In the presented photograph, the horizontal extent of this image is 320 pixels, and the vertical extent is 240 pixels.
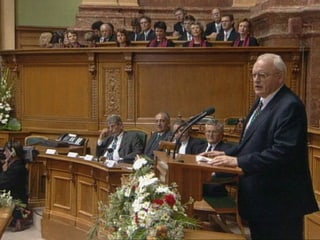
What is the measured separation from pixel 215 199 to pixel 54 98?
15.3ft

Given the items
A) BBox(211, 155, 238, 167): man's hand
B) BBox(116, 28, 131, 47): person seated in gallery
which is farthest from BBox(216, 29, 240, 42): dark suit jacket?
BBox(211, 155, 238, 167): man's hand

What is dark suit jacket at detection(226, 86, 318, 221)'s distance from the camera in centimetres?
294

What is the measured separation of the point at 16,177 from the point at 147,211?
14.9 feet

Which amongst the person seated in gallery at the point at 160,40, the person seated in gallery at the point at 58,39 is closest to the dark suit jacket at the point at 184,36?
the person seated in gallery at the point at 160,40

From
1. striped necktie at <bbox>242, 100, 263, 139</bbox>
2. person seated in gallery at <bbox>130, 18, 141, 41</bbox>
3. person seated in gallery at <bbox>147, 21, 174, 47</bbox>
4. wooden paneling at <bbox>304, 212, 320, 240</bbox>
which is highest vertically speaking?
person seated in gallery at <bbox>130, 18, 141, 41</bbox>

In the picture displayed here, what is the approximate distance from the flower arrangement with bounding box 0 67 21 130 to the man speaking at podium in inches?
239

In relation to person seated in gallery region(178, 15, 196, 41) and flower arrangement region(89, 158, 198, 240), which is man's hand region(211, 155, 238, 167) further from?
person seated in gallery region(178, 15, 196, 41)

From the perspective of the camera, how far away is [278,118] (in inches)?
118

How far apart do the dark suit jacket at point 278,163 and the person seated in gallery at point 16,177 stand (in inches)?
175

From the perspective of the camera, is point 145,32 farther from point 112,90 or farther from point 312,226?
point 312,226

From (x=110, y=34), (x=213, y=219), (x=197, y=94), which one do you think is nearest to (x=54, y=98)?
(x=110, y=34)

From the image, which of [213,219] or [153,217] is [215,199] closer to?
[213,219]

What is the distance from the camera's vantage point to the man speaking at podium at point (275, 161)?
9.67ft

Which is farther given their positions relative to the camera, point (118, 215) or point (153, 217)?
point (118, 215)
